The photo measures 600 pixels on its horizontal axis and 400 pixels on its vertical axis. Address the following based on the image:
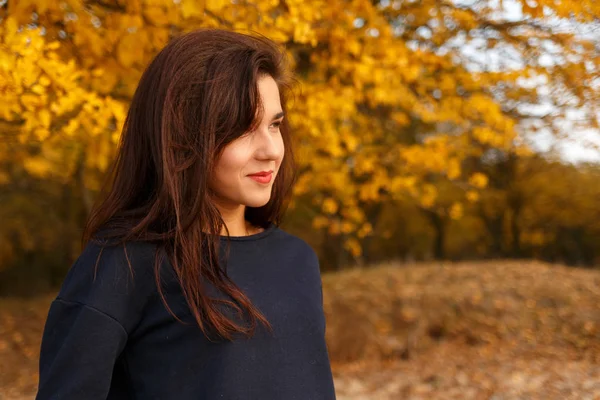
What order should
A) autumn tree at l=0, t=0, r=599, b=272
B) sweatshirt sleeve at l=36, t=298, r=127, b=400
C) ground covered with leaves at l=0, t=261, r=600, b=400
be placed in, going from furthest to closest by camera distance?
ground covered with leaves at l=0, t=261, r=600, b=400
autumn tree at l=0, t=0, r=599, b=272
sweatshirt sleeve at l=36, t=298, r=127, b=400

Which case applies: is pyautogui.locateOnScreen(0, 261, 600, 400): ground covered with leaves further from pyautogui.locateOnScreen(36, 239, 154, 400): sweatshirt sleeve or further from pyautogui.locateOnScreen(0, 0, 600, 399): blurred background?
pyautogui.locateOnScreen(36, 239, 154, 400): sweatshirt sleeve

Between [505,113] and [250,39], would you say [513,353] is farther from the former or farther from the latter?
[250,39]

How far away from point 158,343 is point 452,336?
6.50 m

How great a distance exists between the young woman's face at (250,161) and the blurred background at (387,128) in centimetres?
134

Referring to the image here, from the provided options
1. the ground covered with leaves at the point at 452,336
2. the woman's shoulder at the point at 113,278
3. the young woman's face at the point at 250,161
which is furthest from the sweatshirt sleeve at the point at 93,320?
the ground covered with leaves at the point at 452,336

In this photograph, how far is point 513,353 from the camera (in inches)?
265

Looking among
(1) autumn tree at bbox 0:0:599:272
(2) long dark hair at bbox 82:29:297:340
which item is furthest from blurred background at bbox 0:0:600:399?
(2) long dark hair at bbox 82:29:297:340

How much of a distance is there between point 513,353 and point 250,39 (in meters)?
6.03

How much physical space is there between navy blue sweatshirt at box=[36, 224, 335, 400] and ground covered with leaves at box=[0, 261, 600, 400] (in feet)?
14.0

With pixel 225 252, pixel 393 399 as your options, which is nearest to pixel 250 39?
pixel 225 252

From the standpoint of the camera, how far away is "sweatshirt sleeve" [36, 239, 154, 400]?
4.09 ft

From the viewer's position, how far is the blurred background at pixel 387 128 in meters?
2.99

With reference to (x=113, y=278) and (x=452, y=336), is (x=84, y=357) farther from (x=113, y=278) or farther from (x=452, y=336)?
(x=452, y=336)

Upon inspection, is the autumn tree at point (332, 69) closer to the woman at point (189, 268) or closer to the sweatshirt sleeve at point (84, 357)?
the woman at point (189, 268)
